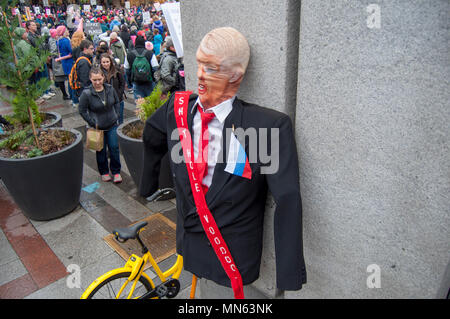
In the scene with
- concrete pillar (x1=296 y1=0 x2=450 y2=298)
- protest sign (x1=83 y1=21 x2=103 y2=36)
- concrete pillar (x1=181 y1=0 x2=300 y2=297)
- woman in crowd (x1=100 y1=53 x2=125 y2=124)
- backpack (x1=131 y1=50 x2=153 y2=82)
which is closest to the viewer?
concrete pillar (x1=296 y1=0 x2=450 y2=298)

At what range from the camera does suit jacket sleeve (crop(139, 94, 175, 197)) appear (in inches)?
88.6

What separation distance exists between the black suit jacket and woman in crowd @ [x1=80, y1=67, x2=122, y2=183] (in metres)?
2.79

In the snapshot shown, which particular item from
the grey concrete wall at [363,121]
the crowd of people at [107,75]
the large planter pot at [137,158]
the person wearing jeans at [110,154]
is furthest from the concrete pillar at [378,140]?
the person wearing jeans at [110,154]

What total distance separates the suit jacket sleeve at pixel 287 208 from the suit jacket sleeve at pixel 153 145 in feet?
2.64

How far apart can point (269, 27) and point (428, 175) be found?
1.03 metres

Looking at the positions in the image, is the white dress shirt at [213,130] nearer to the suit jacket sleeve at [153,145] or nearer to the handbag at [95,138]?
the suit jacket sleeve at [153,145]

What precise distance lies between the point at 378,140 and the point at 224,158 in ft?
2.57

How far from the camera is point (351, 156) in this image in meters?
1.68

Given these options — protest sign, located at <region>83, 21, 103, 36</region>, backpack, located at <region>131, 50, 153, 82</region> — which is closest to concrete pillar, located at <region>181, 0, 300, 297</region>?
backpack, located at <region>131, 50, 153, 82</region>

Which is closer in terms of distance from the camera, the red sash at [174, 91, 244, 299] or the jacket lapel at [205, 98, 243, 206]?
the jacket lapel at [205, 98, 243, 206]

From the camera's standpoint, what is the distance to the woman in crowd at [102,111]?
15.3ft

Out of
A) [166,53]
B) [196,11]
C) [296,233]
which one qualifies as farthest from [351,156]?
[166,53]

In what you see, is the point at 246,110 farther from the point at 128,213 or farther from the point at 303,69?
the point at 128,213

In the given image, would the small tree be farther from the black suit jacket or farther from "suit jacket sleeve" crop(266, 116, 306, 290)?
"suit jacket sleeve" crop(266, 116, 306, 290)
